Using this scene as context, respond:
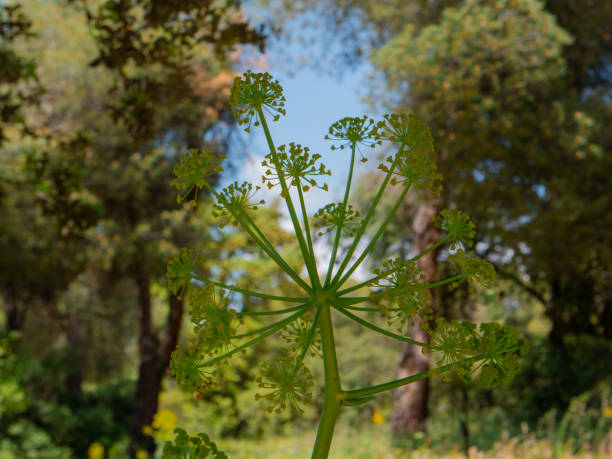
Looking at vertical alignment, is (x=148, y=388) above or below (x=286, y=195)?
above

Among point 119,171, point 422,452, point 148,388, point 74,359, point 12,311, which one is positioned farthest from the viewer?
point 74,359

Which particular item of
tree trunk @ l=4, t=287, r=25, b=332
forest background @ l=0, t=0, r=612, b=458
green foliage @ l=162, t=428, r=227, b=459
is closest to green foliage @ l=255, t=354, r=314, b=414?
green foliage @ l=162, t=428, r=227, b=459

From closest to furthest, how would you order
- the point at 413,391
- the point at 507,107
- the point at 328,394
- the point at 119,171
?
the point at 328,394 < the point at 413,391 < the point at 507,107 < the point at 119,171

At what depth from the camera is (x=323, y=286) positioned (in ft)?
3.00

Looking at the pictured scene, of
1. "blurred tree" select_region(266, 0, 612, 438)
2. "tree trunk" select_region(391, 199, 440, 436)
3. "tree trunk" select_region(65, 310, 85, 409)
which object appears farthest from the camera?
"tree trunk" select_region(65, 310, 85, 409)

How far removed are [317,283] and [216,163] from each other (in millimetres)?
354

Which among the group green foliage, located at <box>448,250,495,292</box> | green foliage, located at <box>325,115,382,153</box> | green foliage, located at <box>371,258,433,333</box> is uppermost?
green foliage, located at <box>325,115,382,153</box>

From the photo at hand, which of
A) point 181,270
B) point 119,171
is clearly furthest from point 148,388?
point 181,270

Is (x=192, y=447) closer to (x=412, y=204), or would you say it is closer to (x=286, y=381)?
(x=286, y=381)

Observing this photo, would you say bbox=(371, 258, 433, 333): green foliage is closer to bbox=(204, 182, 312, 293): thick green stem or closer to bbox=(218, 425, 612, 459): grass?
bbox=(204, 182, 312, 293): thick green stem

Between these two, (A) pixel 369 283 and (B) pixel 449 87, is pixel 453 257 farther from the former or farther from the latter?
(B) pixel 449 87

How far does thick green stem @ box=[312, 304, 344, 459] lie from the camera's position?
2.61ft

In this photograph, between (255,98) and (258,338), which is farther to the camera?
(255,98)

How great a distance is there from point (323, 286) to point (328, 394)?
0.58 feet
